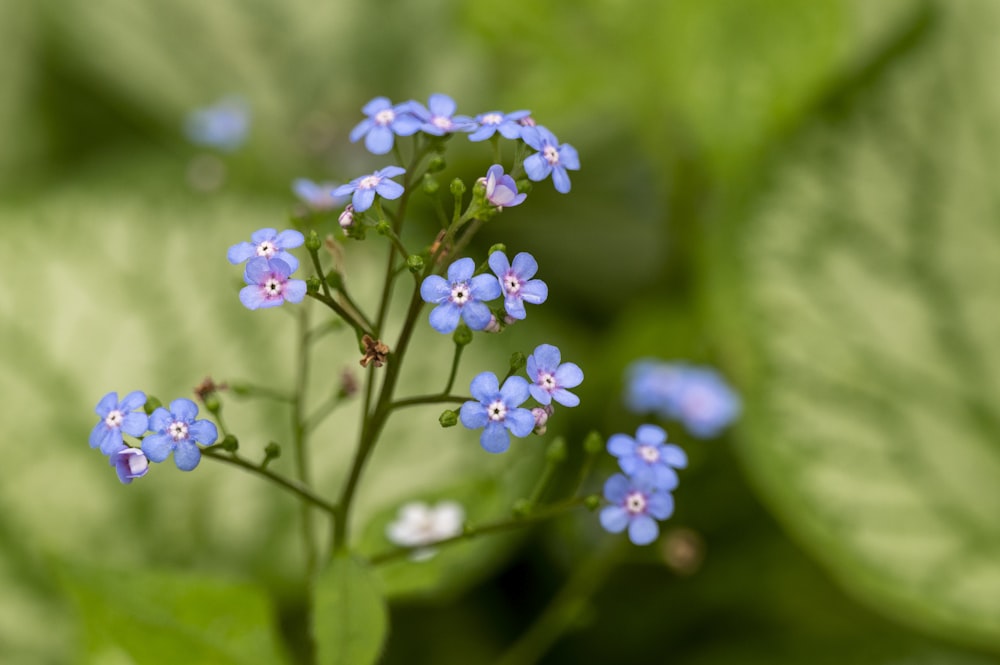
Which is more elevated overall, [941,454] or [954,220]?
[954,220]

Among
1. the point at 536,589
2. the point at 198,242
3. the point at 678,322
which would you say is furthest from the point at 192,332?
the point at 678,322

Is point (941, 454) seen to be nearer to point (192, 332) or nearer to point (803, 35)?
point (803, 35)

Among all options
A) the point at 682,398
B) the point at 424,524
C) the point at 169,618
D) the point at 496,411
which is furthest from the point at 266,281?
the point at 682,398

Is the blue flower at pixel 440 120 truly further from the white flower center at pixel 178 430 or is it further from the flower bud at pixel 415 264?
the white flower center at pixel 178 430

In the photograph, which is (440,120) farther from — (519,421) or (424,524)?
(424,524)

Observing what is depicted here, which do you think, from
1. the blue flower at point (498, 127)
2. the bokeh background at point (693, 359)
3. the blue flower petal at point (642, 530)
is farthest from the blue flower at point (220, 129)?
the blue flower petal at point (642, 530)

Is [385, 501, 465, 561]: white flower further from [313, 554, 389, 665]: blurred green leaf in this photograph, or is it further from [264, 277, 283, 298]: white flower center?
[264, 277, 283, 298]: white flower center

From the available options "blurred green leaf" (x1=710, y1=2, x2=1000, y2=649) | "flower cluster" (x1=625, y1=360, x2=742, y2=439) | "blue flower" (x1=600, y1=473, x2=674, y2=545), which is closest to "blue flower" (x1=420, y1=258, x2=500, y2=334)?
"blue flower" (x1=600, y1=473, x2=674, y2=545)
